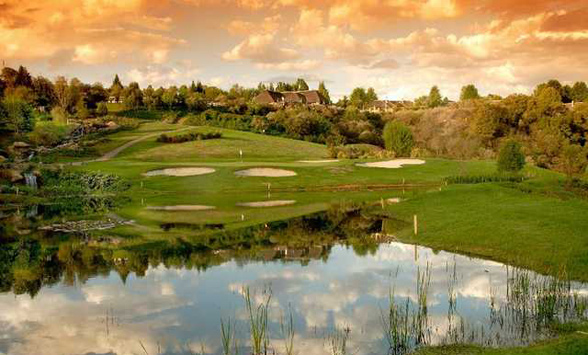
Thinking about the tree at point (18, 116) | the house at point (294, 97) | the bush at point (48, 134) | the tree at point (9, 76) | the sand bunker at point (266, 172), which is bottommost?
the sand bunker at point (266, 172)

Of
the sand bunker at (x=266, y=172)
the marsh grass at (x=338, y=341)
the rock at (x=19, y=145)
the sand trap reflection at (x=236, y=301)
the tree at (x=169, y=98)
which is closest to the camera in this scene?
the marsh grass at (x=338, y=341)

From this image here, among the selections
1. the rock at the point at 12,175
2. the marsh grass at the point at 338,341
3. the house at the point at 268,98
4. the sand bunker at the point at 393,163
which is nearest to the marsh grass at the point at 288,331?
the marsh grass at the point at 338,341

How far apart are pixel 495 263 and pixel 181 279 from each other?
1170 cm

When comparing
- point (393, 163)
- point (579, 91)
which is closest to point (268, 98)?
point (579, 91)

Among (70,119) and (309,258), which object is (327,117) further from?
(309,258)

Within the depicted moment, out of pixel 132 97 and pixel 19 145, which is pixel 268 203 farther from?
pixel 132 97

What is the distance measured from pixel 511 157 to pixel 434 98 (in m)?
108

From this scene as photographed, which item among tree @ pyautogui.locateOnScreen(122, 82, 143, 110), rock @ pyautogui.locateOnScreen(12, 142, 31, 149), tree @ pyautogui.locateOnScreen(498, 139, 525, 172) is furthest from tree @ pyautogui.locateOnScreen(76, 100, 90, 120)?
tree @ pyautogui.locateOnScreen(498, 139, 525, 172)

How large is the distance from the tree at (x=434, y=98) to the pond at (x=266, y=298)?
124590 mm

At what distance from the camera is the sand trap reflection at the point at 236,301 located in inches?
552

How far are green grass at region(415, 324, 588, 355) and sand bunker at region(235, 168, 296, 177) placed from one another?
41.4m

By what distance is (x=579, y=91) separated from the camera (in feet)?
399

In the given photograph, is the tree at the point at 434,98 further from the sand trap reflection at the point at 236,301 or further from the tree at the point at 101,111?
the sand trap reflection at the point at 236,301

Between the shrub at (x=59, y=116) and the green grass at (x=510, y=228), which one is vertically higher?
the shrub at (x=59, y=116)
